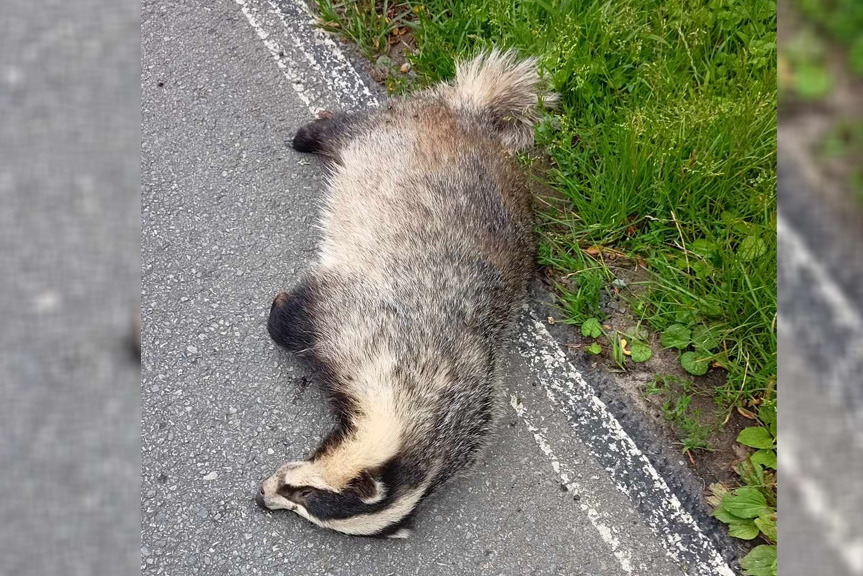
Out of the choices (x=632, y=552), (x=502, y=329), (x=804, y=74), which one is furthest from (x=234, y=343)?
(x=804, y=74)

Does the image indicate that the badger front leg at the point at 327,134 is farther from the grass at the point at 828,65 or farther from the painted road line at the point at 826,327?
the painted road line at the point at 826,327

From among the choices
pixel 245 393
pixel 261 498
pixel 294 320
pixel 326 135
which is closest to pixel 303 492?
pixel 261 498

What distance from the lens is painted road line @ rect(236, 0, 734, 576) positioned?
2.98m

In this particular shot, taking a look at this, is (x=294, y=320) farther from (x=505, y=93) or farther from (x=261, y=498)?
(x=505, y=93)

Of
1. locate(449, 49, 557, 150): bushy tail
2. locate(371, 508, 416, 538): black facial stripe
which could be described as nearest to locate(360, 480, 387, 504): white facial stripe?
locate(371, 508, 416, 538): black facial stripe

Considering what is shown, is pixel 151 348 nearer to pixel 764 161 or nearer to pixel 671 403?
pixel 671 403

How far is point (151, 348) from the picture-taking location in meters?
3.25

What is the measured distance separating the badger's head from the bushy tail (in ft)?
5.70

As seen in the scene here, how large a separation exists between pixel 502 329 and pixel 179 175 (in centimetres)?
179

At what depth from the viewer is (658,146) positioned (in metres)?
3.23

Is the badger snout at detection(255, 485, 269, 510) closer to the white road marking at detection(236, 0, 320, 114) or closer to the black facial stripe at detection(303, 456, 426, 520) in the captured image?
the black facial stripe at detection(303, 456, 426, 520)

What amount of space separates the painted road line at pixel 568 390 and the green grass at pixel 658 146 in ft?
0.62

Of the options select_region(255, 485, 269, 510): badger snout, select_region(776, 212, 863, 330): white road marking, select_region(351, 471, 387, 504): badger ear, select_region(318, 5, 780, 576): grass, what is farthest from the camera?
select_region(318, 5, 780, 576): grass

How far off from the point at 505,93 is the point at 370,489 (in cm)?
196
